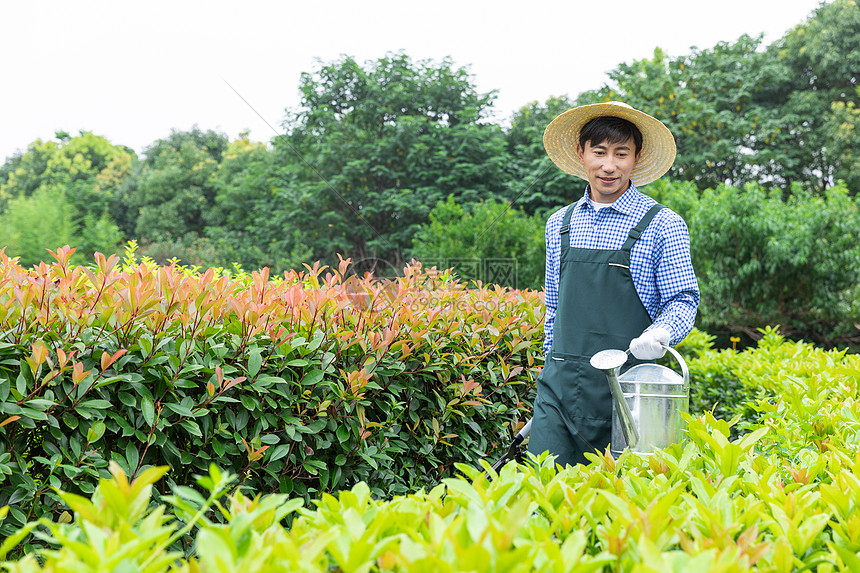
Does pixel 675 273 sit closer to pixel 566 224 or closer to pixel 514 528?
pixel 566 224

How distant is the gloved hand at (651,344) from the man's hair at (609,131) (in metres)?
0.86

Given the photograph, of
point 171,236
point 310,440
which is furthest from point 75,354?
point 171,236

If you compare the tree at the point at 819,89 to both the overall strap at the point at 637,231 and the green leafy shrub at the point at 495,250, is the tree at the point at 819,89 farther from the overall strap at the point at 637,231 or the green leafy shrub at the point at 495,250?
the overall strap at the point at 637,231

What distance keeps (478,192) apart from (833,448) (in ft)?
51.9

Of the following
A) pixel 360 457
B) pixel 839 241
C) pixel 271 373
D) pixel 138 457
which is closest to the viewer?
pixel 138 457

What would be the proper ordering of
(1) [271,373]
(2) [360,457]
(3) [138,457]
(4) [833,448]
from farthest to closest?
(2) [360,457] → (1) [271,373] → (3) [138,457] → (4) [833,448]

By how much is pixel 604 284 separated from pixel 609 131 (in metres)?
0.64

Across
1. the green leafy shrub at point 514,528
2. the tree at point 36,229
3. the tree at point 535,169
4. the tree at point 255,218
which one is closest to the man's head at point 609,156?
the green leafy shrub at point 514,528

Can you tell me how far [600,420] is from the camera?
7.35 feet

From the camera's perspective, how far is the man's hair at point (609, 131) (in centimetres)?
246

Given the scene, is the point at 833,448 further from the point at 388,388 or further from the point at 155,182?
the point at 155,182

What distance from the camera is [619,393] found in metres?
1.87

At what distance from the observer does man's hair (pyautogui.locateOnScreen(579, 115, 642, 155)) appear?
8.08ft

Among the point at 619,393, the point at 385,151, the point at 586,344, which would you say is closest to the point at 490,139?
the point at 385,151
